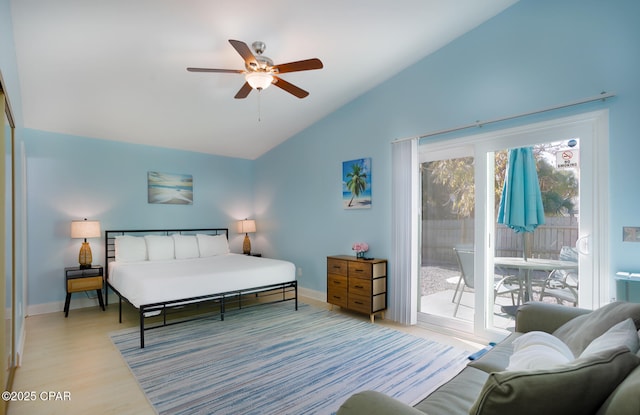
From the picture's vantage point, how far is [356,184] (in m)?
4.73

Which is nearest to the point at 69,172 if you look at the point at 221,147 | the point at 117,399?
the point at 221,147

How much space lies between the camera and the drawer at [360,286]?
4.18m

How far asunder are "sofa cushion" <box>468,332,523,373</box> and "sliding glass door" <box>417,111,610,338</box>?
136cm

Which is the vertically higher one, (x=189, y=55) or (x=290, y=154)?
(x=189, y=55)

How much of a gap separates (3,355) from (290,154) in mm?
4534

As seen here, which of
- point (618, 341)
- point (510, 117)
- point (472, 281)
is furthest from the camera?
point (472, 281)

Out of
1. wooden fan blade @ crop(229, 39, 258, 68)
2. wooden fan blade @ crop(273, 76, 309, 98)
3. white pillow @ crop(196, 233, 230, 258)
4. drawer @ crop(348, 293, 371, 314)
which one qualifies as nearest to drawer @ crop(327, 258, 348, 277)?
drawer @ crop(348, 293, 371, 314)

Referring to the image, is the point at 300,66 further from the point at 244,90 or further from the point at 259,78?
the point at 244,90

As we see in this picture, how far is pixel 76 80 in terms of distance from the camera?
3615 millimetres

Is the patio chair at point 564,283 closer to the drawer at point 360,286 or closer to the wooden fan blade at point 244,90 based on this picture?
the drawer at point 360,286

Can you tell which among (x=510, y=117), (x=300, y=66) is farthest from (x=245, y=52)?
(x=510, y=117)

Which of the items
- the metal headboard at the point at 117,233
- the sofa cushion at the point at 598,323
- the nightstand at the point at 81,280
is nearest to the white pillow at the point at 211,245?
the metal headboard at the point at 117,233

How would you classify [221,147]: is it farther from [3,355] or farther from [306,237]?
[3,355]

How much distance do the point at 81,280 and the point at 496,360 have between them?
4882 mm
